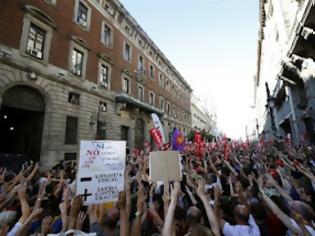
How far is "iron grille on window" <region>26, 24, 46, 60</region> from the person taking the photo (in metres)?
11.6

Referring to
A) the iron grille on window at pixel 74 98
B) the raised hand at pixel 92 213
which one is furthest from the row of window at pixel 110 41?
the raised hand at pixel 92 213

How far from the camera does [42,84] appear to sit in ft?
39.3

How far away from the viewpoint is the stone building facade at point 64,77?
35.9 feet

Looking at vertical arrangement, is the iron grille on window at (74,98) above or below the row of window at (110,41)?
below

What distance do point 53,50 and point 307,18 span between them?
14.1 m

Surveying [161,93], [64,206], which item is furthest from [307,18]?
[161,93]

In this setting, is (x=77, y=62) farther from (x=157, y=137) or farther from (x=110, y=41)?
(x=157, y=137)

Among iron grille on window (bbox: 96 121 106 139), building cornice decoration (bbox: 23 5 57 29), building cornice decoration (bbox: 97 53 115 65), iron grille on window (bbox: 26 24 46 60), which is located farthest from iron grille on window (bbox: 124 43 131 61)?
iron grille on window (bbox: 26 24 46 60)

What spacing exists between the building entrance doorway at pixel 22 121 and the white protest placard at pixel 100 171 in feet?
32.0

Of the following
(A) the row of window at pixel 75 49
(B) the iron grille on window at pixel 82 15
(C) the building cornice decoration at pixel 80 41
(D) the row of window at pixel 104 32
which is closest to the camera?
(A) the row of window at pixel 75 49

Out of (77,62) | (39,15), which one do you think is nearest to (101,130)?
(77,62)

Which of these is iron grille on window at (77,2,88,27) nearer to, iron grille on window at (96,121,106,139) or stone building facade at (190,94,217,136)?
iron grille on window at (96,121,106,139)

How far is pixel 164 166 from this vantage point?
125 inches

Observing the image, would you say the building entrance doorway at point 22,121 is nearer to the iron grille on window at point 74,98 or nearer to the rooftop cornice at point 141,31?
the iron grille on window at point 74,98
